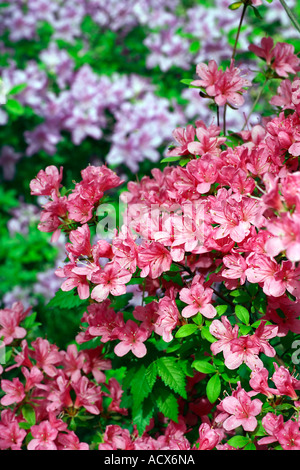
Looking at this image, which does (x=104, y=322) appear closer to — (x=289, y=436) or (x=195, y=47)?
(x=289, y=436)

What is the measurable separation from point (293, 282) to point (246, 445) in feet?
1.20

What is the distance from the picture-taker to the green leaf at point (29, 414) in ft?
4.22

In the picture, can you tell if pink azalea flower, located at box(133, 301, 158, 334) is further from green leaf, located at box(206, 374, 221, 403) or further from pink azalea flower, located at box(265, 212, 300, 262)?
pink azalea flower, located at box(265, 212, 300, 262)

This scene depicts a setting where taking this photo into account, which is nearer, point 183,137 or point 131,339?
point 131,339

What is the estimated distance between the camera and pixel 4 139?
3434mm

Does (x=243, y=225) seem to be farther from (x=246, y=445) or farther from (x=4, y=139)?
(x=4, y=139)

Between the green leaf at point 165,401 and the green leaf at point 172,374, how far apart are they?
0.16 ft

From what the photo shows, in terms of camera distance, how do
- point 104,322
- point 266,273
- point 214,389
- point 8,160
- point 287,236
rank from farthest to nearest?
point 8,160, point 104,322, point 214,389, point 266,273, point 287,236

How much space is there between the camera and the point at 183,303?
3.96 ft

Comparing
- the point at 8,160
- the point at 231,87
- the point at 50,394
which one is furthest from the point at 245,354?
the point at 8,160

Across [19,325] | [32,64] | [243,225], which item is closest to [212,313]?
[243,225]

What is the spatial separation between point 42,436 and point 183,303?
1.48ft

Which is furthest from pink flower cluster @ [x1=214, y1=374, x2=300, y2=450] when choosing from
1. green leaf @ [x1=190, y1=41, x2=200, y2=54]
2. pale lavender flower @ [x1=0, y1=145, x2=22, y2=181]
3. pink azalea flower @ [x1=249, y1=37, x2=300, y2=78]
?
pale lavender flower @ [x1=0, y1=145, x2=22, y2=181]
